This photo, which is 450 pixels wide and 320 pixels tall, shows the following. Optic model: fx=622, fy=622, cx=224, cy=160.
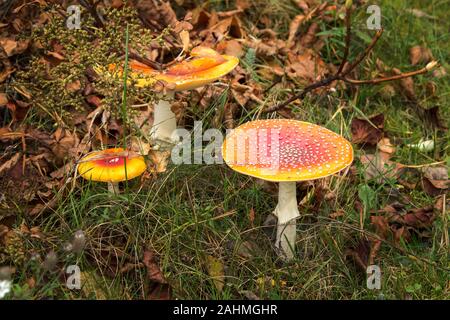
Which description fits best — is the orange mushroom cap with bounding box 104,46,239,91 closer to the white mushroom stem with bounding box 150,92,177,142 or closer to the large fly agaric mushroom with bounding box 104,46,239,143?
the large fly agaric mushroom with bounding box 104,46,239,143

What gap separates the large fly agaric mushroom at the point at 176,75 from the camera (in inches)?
126

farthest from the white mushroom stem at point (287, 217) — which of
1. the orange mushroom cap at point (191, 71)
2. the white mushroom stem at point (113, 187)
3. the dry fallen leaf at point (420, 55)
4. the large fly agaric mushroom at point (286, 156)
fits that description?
the dry fallen leaf at point (420, 55)

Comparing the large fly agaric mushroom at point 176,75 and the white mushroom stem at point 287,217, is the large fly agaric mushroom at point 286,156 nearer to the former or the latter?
the white mushroom stem at point 287,217

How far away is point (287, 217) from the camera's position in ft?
9.99

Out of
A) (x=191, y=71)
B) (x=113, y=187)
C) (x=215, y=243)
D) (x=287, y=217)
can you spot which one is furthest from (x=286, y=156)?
(x=113, y=187)

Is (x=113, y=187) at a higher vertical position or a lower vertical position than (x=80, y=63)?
lower

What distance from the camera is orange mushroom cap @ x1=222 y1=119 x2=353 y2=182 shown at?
8.86ft

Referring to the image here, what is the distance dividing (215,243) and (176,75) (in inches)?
35.7

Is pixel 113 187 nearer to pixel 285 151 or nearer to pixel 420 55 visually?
pixel 285 151

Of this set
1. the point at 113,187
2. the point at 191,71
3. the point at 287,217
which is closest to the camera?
the point at 287,217

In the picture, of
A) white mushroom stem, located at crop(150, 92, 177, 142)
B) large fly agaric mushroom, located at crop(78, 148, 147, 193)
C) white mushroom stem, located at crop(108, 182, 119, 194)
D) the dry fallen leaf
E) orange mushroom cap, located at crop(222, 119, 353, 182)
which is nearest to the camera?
orange mushroom cap, located at crop(222, 119, 353, 182)

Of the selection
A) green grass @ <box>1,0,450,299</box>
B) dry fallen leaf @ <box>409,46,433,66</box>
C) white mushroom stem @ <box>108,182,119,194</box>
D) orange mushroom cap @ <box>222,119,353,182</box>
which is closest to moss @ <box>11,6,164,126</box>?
white mushroom stem @ <box>108,182,119,194</box>
